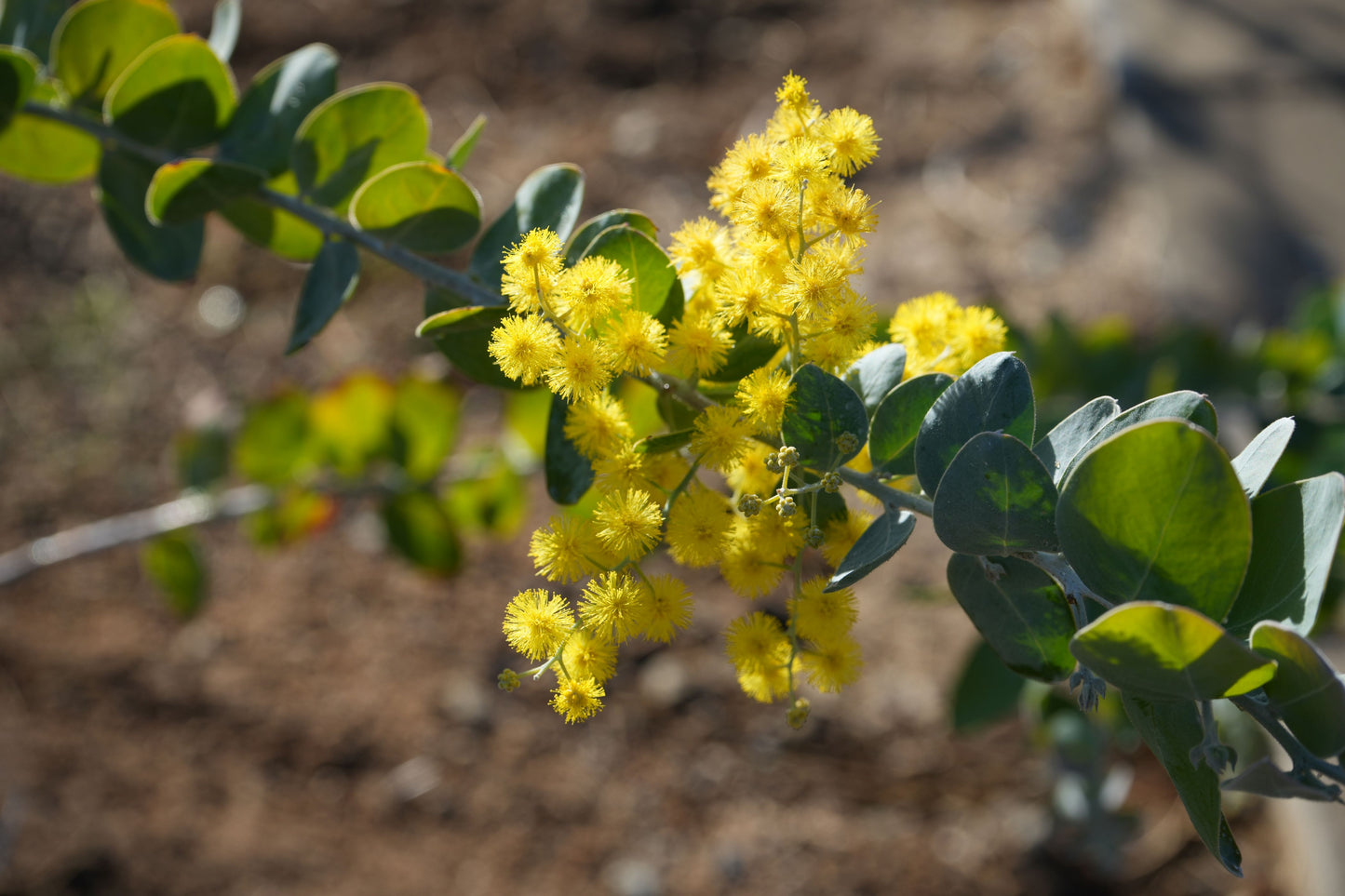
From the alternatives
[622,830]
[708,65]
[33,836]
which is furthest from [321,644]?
[708,65]

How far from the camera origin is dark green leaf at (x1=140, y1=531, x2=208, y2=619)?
1.76 m

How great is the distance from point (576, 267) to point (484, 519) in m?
1.19

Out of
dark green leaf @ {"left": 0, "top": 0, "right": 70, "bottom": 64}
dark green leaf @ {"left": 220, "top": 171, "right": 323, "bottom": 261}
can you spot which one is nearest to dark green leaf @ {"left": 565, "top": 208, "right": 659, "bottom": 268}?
dark green leaf @ {"left": 220, "top": 171, "right": 323, "bottom": 261}

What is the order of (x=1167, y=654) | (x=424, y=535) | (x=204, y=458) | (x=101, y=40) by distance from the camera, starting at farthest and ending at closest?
(x=204, y=458) < (x=424, y=535) < (x=101, y=40) < (x=1167, y=654)

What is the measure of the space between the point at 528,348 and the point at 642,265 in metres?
0.11

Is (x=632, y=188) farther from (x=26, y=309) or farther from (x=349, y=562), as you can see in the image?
(x=26, y=309)

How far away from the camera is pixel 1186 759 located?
0.61m

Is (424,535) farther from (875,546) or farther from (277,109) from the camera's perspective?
(875,546)

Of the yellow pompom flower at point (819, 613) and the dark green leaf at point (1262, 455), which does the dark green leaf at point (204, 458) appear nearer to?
the yellow pompom flower at point (819, 613)

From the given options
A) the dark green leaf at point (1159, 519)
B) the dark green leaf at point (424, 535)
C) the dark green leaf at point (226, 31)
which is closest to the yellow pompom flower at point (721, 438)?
the dark green leaf at point (1159, 519)

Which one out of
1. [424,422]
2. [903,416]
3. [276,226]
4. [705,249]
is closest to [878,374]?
[903,416]

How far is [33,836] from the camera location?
6.45 ft

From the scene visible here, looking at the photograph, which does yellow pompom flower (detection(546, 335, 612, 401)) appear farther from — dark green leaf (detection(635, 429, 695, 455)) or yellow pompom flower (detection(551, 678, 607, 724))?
yellow pompom flower (detection(551, 678, 607, 724))

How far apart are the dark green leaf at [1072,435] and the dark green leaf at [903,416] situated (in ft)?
0.26
